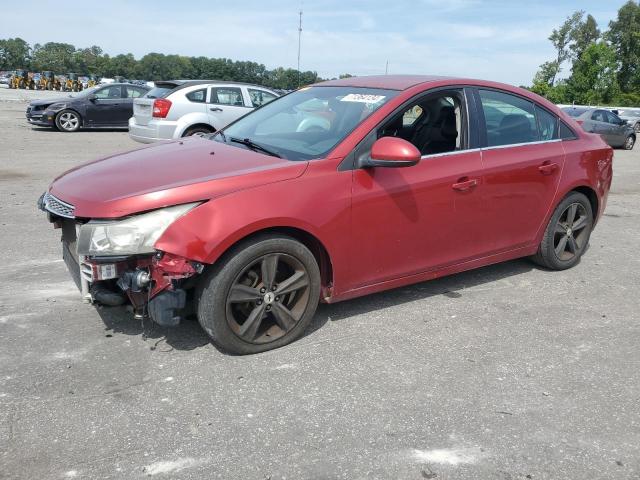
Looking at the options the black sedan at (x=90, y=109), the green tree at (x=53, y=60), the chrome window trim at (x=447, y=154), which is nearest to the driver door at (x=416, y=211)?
the chrome window trim at (x=447, y=154)

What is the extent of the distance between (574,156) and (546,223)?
636 mm

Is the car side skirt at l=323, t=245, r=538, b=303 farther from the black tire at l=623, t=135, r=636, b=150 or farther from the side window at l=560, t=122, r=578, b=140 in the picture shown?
the black tire at l=623, t=135, r=636, b=150

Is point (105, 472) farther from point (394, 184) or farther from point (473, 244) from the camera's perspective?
point (473, 244)

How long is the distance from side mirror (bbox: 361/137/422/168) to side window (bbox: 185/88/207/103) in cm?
895

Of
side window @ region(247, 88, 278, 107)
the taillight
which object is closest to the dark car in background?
side window @ region(247, 88, 278, 107)

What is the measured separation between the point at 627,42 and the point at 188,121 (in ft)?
254

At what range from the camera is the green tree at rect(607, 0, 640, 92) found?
233ft

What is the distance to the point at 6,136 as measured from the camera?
1497cm

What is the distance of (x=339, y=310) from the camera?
4355mm

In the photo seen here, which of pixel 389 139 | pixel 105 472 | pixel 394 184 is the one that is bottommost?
pixel 105 472

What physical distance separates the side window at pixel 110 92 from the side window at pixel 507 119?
14.9 m

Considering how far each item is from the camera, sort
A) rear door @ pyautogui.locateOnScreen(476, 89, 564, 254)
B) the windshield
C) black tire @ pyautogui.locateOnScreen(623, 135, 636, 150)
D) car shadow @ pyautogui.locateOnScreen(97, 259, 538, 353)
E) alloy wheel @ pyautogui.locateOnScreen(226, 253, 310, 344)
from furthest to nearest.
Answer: black tire @ pyautogui.locateOnScreen(623, 135, 636, 150)
rear door @ pyautogui.locateOnScreen(476, 89, 564, 254)
the windshield
car shadow @ pyautogui.locateOnScreen(97, 259, 538, 353)
alloy wheel @ pyautogui.locateOnScreen(226, 253, 310, 344)

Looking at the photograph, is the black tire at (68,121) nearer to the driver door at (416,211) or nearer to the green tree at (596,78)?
the driver door at (416,211)

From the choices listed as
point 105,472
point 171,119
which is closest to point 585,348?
point 105,472
